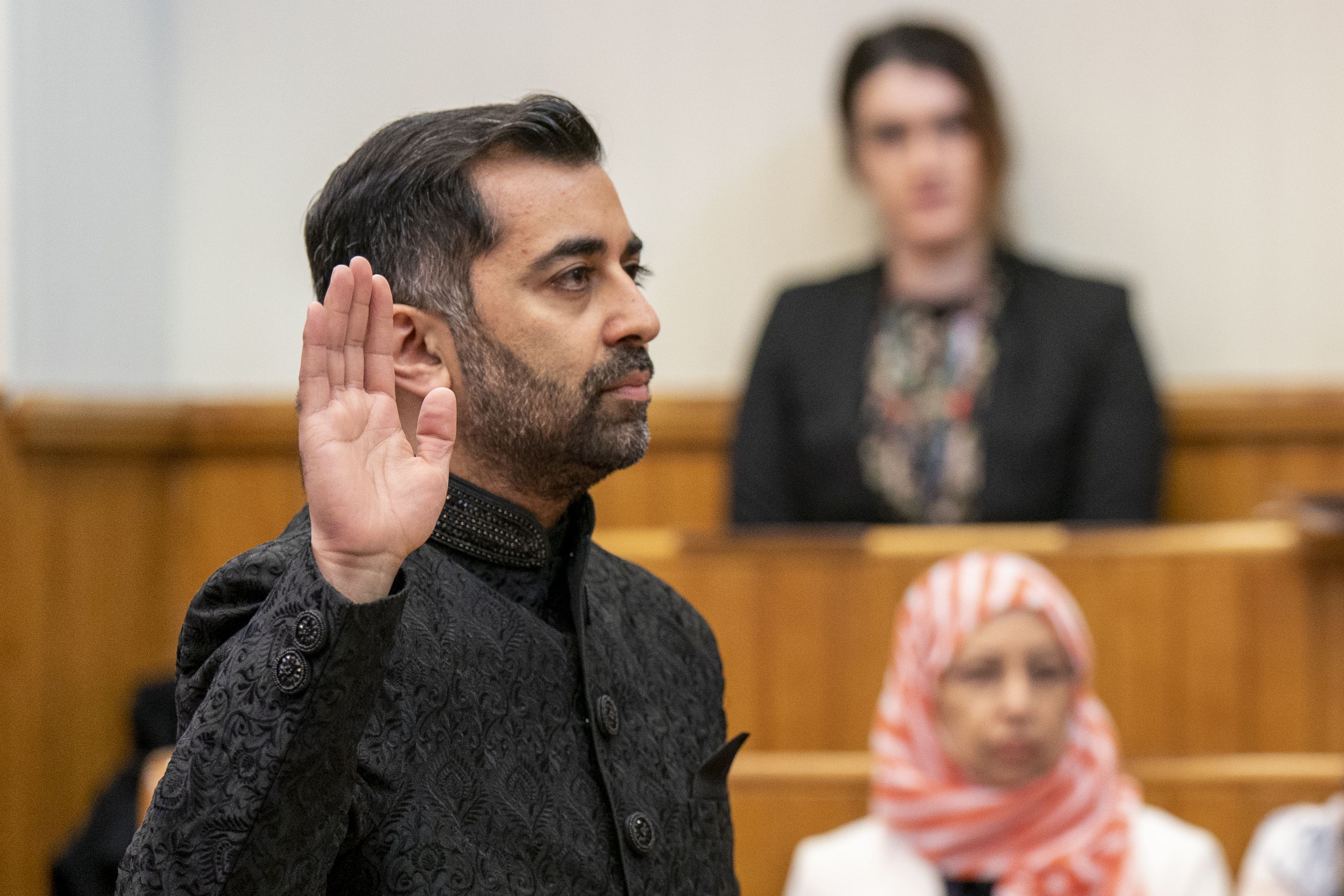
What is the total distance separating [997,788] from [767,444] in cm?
103

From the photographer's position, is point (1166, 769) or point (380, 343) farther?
point (1166, 769)

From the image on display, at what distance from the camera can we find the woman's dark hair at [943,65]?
326cm

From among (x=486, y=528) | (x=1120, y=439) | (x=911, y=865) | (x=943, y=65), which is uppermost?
(x=943, y=65)

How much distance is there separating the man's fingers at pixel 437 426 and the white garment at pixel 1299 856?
186 centimetres

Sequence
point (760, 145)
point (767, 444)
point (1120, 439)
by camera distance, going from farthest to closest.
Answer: point (760, 145), point (767, 444), point (1120, 439)

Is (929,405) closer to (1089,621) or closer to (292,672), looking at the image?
(1089,621)

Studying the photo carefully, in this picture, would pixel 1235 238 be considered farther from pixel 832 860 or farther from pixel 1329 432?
pixel 832 860

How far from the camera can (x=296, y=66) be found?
367 cm

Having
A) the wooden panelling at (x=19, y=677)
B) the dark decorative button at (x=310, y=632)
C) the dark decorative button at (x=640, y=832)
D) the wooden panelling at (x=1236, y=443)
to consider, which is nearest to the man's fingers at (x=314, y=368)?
the dark decorative button at (x=310, y=632)

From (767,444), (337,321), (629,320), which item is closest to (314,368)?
(337,321)

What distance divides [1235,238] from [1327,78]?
413 mm

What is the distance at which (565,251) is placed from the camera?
1.09 metres

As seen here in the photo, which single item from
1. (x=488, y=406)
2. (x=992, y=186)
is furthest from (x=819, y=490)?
(x=488, y=406)

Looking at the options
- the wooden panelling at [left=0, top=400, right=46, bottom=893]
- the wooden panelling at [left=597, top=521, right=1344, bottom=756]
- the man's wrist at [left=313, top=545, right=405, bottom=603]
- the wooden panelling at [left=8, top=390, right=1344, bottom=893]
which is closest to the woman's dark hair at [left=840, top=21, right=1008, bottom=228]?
the wooden panelling at [left=8, top=390, right=1344, bottom=893]
